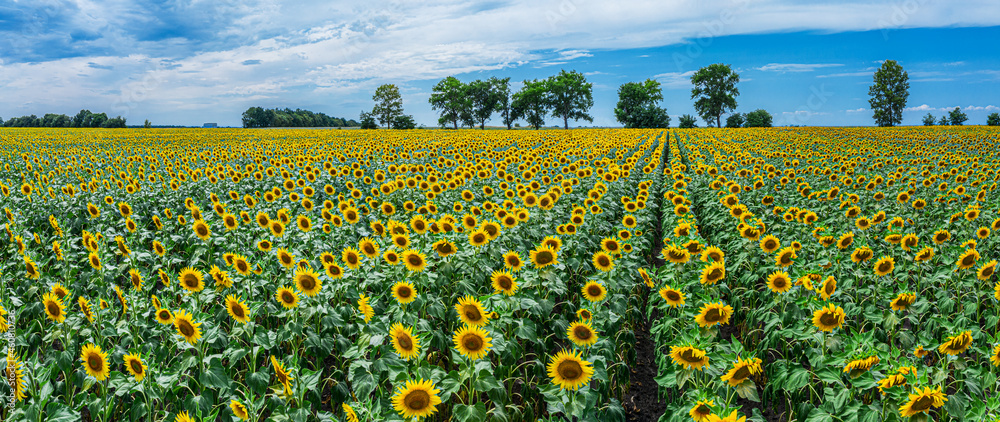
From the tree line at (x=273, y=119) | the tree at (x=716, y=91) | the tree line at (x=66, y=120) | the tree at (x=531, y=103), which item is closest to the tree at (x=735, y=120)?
the tree at (x=716, y=91)


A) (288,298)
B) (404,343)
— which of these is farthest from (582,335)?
(288,298)

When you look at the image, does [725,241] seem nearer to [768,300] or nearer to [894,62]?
[768,300]

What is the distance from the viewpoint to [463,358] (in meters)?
3.53

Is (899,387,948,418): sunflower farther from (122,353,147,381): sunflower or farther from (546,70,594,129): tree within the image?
(546,70,594,129): tree

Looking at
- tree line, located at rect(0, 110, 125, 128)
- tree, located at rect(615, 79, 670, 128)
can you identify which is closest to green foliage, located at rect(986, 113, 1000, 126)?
tree, located at rect(615, 79, 670, 128)

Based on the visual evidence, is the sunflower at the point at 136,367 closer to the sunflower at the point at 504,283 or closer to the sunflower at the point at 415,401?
the sunflower at the point at 415,401

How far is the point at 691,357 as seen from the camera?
326 cm

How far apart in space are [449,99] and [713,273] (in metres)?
103

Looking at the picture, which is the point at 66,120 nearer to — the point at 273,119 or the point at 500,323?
the point at 273,119

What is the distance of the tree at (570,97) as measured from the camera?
98812mm

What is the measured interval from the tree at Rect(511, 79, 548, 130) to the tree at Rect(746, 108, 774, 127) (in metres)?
41.6

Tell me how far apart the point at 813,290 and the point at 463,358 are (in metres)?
3.64

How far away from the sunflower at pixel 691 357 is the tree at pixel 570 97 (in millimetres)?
98181

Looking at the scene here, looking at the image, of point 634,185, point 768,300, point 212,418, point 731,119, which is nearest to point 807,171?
point 634,185
